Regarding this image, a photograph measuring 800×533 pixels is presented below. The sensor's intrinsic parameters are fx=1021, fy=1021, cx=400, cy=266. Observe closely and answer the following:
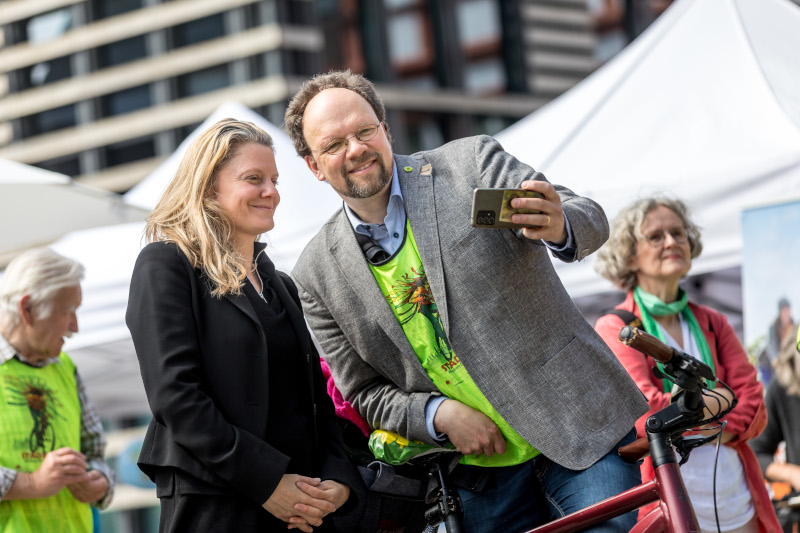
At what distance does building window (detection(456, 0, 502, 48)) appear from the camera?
23500mm

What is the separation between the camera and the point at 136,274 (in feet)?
8.23

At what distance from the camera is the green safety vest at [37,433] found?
3.83m

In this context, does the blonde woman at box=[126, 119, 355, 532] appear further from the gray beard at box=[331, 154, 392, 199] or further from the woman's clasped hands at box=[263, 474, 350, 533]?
the gray beard at box=[331, 154, 392, 199]

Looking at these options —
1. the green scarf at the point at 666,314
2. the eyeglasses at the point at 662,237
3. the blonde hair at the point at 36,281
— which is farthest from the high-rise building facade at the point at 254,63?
the green scarf at the point at 666,314

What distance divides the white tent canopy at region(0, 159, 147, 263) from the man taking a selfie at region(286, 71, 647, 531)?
10.5 ft

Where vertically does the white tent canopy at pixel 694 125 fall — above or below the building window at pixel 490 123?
below

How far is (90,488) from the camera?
4055 millimetres


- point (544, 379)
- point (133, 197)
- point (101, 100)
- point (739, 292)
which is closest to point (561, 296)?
point (544, 379)

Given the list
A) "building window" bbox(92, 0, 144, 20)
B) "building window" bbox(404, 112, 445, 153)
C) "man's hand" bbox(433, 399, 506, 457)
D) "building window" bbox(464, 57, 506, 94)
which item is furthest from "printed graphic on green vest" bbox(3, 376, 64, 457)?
"building window" bbox(92, 0, 144, 20)

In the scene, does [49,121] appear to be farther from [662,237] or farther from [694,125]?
[662,237]

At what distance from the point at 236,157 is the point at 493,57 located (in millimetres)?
21882

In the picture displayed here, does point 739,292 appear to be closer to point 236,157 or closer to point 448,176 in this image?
point 448,176

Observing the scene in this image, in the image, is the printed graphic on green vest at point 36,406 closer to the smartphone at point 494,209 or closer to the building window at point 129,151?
the smartphone at point 494,209

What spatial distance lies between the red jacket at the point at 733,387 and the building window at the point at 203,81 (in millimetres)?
20971
